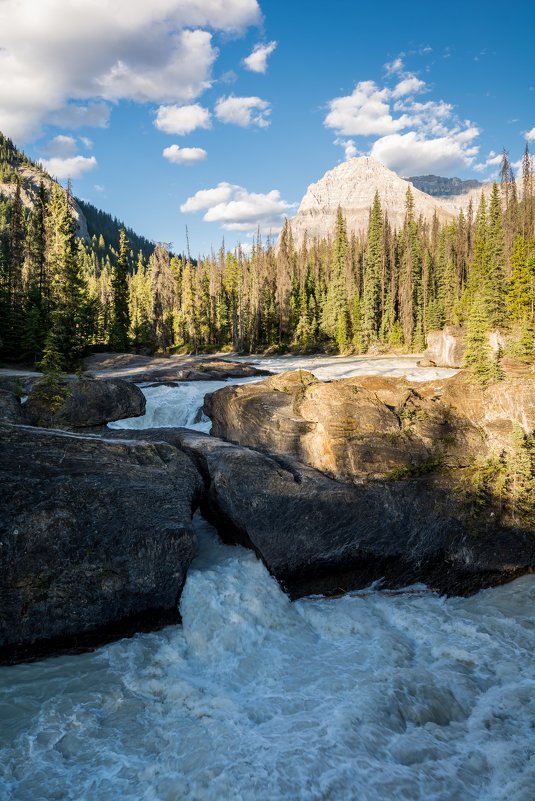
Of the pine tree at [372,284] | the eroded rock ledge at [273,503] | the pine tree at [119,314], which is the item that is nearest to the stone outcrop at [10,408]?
the eroded rock ledge at [273,503]

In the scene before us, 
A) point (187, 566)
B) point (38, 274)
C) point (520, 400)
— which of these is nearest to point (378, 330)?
point (38, 274)

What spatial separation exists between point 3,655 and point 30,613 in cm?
79

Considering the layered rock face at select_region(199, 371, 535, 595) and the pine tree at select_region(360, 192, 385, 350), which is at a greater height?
the pine tree at select_region(360, 192, 385, 350)

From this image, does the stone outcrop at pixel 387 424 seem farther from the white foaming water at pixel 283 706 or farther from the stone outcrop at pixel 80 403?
the stone outcrop at pixel 80 403

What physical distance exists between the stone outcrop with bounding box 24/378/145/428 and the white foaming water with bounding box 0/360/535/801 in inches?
358

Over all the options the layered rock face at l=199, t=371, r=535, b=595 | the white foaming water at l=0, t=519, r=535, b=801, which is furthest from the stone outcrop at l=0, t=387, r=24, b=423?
the white foaming water at l=0, t=519, r=535, b=801

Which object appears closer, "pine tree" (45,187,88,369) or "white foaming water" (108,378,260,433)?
"white foaming water" (108,378,260,433)

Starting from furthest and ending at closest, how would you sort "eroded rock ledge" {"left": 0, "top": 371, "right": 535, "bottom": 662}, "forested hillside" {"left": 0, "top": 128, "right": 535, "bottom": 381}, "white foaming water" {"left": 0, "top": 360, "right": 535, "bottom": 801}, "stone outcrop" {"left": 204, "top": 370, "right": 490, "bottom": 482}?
"forested hillside" {"left": 0, "top": 128, "right": 535, "bottom": 381} < "stone outcrop" {"left": 204, "top": 370, "right": 490, "bottom": 482} < "eroded rock ledge" {"left": 0, "top": 371, "right": 535, "bottom": 662} < "white foaming water" {"left": 0, "top": 360, "right": 535, "bottom": 801}

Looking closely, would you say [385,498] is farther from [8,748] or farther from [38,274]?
[38,274]

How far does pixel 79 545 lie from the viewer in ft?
27.3

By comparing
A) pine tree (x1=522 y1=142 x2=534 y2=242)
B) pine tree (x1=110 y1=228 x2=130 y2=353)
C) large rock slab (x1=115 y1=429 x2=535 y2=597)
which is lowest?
large rock slab (x1=115 y1=429 x2=535 y2=597)

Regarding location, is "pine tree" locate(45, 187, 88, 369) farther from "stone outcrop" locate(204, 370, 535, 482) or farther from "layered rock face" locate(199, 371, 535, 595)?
"layered rock face" locate(199, 371, 535, 595)

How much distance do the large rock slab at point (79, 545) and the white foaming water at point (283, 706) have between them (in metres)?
0.51

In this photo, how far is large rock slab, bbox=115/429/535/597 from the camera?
10242 millimetres
